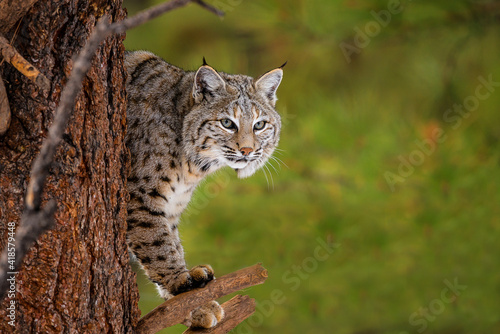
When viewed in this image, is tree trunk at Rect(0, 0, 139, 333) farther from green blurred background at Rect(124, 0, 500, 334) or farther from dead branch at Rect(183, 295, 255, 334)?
green blurred background at Rect(124, 0, 500, 334)

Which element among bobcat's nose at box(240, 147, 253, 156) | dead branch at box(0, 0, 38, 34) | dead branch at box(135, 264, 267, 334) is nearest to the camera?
dead branch at box(0, 0, 38, 34)

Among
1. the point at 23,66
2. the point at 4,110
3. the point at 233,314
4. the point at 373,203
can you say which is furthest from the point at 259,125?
the point at 373,203

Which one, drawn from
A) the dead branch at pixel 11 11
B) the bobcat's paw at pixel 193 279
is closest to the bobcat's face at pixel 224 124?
the bobcat's paw at pixel 193 279

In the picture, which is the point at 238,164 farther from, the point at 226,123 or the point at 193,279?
the point at 193,279

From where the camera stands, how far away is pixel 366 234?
3766 millimetres

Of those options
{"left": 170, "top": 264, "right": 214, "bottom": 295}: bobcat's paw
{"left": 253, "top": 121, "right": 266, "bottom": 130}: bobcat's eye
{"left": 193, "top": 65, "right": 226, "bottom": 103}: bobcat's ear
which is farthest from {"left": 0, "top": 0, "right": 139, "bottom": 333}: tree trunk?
{"left": 253, "top": 121, "right": 266, "bottom": 130}: bobcat's eye

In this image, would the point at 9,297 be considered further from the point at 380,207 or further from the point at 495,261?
the point at 495,261

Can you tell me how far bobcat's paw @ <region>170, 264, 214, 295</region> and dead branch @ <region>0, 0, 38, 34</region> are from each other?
907 millimetres

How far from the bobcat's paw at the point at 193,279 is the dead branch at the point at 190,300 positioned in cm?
9

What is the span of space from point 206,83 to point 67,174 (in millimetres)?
899

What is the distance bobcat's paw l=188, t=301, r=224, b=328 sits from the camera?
1929 mm

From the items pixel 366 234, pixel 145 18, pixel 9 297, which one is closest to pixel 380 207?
pixel 366 234

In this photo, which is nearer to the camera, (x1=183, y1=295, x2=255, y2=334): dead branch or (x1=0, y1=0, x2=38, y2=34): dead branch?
(x1=0, y1=0, x2=38, y2=34): dead branch

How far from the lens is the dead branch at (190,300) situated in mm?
1765
